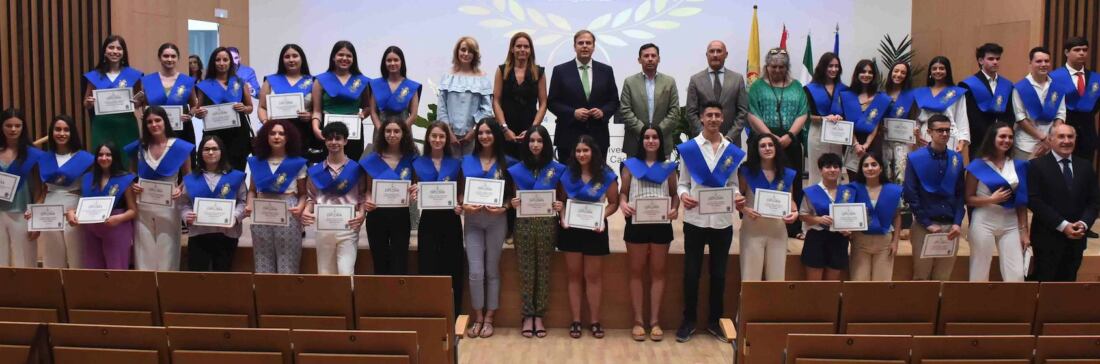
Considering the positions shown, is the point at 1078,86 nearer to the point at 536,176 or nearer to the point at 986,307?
the point at 986,307

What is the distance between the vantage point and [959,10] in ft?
30.6

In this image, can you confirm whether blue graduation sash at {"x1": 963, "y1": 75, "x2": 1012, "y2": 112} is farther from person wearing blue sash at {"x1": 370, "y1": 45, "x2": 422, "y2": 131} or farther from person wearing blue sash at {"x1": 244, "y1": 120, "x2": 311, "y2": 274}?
person wearing blue sash at {"x1": 244, "y1": 120, "x2": 311, "y2": 274}

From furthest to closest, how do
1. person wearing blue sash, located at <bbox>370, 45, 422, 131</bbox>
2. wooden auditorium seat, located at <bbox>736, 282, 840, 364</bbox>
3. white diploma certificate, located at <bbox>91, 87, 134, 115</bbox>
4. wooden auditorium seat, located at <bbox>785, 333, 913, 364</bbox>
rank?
1. person wearing blue sash, located at <bbox>370, 45, 422, 131</bbox>
2. white diploma certificate, located at <bbox>91, 87, 134, 115</bbox>
3. wooden auditorium seat, located at <bbox>736, 282, 840, 364</bbox>
4. wooden auditorium seat, located at <bbox>785, 333, 913, 364</bbox>

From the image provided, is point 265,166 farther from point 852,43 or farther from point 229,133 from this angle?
point 852,43

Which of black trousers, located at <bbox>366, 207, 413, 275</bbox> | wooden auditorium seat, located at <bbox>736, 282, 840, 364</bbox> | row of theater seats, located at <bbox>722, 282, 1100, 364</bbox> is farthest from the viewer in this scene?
black trousers, located at <bbox>366, 207, 413, 275</bbox>

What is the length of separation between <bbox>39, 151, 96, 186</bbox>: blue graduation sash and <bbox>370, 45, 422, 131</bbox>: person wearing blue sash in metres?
1.62

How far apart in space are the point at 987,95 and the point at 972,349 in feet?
9.80

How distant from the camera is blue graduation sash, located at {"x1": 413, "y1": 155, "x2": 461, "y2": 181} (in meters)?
5.52

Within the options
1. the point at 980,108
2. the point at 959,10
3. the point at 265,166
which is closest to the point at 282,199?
the point at 265,166

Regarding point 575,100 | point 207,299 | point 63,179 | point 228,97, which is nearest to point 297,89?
point 228,97

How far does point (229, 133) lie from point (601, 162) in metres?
2.35

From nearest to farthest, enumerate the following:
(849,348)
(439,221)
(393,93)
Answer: (849,348), (439,221), (393,93)

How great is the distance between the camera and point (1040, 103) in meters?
6.18

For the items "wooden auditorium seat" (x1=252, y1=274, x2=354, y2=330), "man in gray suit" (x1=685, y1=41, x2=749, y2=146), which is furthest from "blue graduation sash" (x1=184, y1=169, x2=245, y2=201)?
"man in gray suit" (x1=685, y1=41, x2=749, y2=146)
